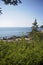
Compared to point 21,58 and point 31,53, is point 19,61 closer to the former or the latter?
point 21,58

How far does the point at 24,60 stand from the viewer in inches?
176

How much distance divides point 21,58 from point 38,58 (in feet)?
1.31

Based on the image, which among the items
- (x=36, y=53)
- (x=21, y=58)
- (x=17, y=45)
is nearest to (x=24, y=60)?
(x=21, y=58)

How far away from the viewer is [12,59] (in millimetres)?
4562

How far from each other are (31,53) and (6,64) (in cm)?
65

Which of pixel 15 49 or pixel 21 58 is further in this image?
pixel 15 49

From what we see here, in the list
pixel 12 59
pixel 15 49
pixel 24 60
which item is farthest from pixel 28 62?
pixel 15 49

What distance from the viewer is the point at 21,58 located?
14.7ft

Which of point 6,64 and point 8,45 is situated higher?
point 8,45

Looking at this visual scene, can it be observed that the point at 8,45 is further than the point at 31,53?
Yes

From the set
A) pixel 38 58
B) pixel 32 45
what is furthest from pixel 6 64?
pixel 32 45

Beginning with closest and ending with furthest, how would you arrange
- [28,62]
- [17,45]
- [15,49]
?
1. [28,62]
2. [15,49]
3. [17,45]

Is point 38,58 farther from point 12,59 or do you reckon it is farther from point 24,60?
point 12,59

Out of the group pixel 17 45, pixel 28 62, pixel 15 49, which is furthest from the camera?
pixel 17 45
